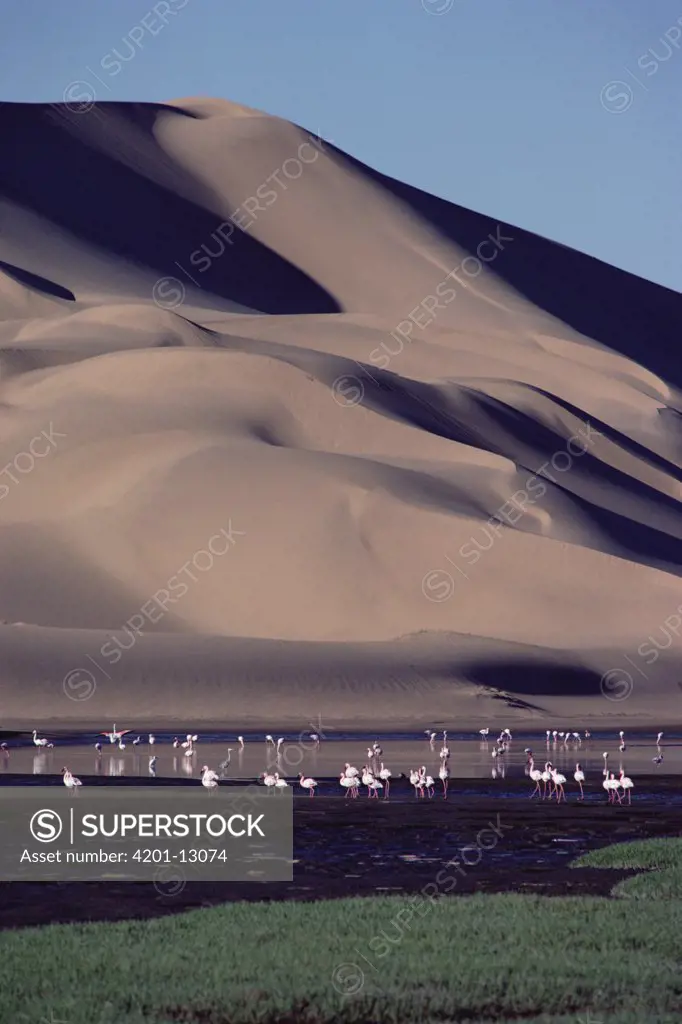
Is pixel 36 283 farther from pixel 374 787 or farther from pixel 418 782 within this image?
pixel 418 782

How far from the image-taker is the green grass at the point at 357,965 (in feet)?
50.6

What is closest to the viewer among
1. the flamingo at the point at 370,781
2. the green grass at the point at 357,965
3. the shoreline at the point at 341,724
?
the green grass at the point at 357,965

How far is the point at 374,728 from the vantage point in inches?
2514

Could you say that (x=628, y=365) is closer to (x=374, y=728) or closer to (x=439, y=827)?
(x=374, y=728)

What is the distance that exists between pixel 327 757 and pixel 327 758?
439 millimetres

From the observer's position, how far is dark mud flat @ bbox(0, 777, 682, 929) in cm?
2209

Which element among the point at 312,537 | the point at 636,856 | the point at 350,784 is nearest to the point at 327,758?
the point at 350,784

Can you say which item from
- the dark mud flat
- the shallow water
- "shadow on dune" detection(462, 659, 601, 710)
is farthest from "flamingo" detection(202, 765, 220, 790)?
"shadow on dune" detection(462, 659, 601, 710)

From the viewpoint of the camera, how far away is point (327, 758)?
47.9 meters

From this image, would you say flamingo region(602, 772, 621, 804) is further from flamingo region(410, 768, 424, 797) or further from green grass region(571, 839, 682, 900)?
green grass region(571, 839, 682, 900)

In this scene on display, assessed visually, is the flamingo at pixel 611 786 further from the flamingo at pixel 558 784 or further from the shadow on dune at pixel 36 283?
the shadow on dune at pixel 36 283

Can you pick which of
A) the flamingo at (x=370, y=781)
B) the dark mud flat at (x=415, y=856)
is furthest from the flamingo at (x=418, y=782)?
the flamingo at (x=370, y=781)

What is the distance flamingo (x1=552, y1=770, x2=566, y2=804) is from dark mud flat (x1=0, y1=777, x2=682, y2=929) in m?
0.56

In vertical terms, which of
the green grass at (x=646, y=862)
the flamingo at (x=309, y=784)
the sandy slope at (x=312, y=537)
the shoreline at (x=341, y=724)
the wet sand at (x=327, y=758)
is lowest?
the green grass at (x=646, y=862)
